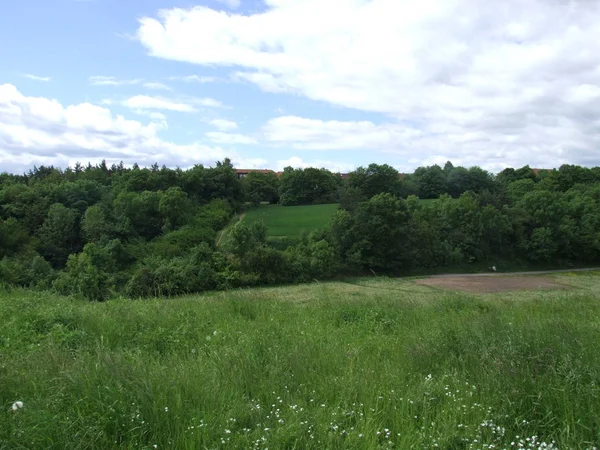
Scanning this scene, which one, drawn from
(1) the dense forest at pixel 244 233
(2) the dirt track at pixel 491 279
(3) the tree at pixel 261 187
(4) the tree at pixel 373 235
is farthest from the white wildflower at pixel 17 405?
(3) the tree at pixel 261 187

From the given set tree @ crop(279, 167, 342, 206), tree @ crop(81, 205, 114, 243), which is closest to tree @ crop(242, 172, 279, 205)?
tree @ crop(279, 167, 342, 206)

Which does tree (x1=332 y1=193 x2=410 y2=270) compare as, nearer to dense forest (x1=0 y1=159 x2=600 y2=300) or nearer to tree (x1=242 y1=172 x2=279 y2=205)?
dense forest (x1=0 y1=159 x2=600 y2=300)

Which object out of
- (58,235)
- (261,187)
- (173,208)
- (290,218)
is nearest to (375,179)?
(290,218)

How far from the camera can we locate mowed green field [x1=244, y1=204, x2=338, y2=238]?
65.9m

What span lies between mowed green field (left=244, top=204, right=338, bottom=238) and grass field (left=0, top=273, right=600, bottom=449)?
54.5 meters

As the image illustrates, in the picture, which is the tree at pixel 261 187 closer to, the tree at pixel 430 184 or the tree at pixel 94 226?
the tree at pixel 430 184

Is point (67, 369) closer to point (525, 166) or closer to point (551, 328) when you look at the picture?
point (551, 328)

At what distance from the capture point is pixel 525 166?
105250 millimetres

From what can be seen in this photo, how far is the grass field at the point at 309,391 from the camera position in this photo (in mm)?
3113

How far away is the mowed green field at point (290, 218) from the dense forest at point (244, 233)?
540 centimetres

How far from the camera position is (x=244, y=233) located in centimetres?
4934

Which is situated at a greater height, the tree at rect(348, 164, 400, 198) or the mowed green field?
the tree at rect(348, 164, 400, 198)

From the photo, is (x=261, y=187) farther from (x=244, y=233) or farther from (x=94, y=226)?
(x=244, y=233)

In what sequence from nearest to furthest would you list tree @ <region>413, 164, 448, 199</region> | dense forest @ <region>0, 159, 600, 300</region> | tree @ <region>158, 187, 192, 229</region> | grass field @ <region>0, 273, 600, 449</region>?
grass field @ <region>0, 273, 600, 449</region> → dense forest @ <region>0, 159, 600, 300</region> → tree @ <region>158, 187, 192, 229</region> → tree @ <region>413, 164, 448, 199</region>
